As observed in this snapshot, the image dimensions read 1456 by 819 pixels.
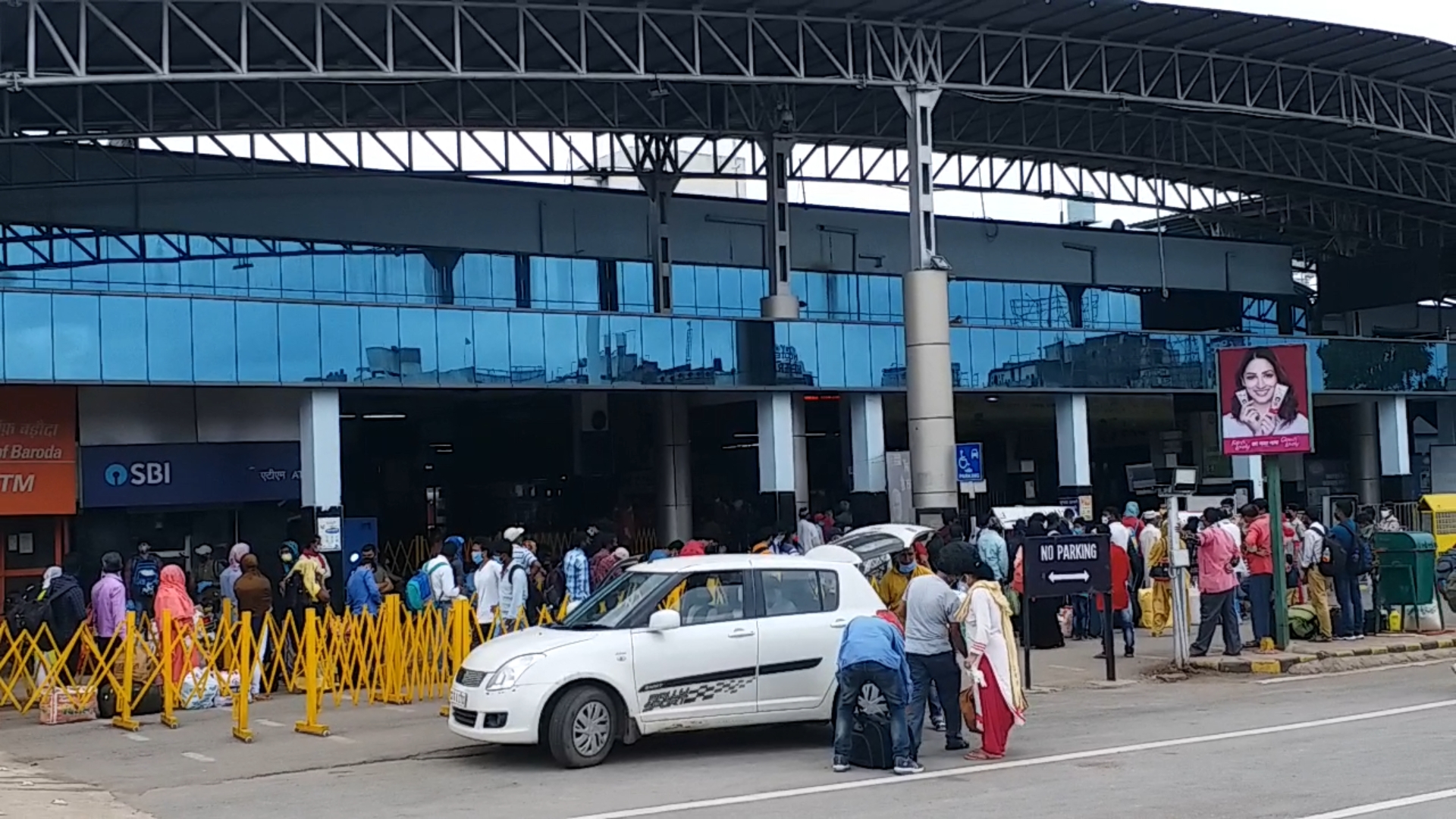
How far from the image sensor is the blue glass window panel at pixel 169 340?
88.2 feet

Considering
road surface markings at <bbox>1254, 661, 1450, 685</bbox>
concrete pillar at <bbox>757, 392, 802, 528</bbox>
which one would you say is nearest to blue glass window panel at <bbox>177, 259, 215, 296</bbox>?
concrete pillar at <bbox>757, 392, 802, 528</bbox>

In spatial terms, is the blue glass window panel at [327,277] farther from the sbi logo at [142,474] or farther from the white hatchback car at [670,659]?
the white hatchback car at [670,659]

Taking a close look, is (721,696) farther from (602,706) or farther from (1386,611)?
(1386,611)

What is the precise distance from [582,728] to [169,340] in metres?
17.1

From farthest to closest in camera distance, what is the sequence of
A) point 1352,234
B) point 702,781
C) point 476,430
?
point 1352,234, point 476,430, point 702,781

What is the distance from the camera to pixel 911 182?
31.2 m

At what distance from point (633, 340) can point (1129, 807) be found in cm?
2323

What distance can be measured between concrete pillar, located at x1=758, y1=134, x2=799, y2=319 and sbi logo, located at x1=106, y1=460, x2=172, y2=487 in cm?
1290

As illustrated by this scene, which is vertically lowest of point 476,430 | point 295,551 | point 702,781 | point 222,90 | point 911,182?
point 702,781

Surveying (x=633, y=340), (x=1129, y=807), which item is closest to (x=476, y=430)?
(x=633, y=340)

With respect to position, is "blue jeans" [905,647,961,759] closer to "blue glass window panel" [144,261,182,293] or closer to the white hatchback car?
the white hatchback car

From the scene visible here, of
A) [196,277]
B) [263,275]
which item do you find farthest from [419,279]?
[196,277]

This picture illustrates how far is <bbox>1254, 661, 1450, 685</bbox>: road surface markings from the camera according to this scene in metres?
17.5

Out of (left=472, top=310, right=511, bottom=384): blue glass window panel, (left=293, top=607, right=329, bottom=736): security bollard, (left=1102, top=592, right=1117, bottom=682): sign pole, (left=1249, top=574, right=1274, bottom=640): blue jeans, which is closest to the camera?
(left=293, top=607, right=329, bottom=736): security bollard
